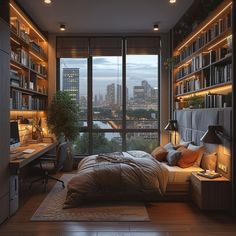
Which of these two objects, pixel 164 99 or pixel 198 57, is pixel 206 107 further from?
pixel 164 99

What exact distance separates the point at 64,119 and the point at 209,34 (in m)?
3.64

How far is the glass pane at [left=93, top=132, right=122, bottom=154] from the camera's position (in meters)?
6.97

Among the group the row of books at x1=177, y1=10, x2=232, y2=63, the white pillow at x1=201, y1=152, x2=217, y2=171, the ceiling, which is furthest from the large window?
the white pillow at x1=201, y1=152, x2=217, y2=171

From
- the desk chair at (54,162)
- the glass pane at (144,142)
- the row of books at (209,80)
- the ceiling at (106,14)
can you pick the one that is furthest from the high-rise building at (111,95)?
the desk chair at (54,162)

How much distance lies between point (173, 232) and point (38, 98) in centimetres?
438

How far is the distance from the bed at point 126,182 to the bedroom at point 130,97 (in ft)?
0.06

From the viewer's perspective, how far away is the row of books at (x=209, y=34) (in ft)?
12.6

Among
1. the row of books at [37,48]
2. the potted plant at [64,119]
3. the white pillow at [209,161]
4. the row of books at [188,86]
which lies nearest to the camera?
the white pillow at [209,161]

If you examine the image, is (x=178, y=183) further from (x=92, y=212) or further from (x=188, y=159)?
(x=92, y=212)

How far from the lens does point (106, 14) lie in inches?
220

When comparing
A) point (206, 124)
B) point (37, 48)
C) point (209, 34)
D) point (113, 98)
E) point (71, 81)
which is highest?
point (37, 48)

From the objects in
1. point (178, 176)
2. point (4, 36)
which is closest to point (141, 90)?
point (178, 176)

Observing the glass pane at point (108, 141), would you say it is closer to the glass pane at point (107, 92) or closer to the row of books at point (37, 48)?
the glass pane at point (107, 92)

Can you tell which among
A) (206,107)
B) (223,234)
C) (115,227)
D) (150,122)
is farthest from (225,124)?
(150,122)
